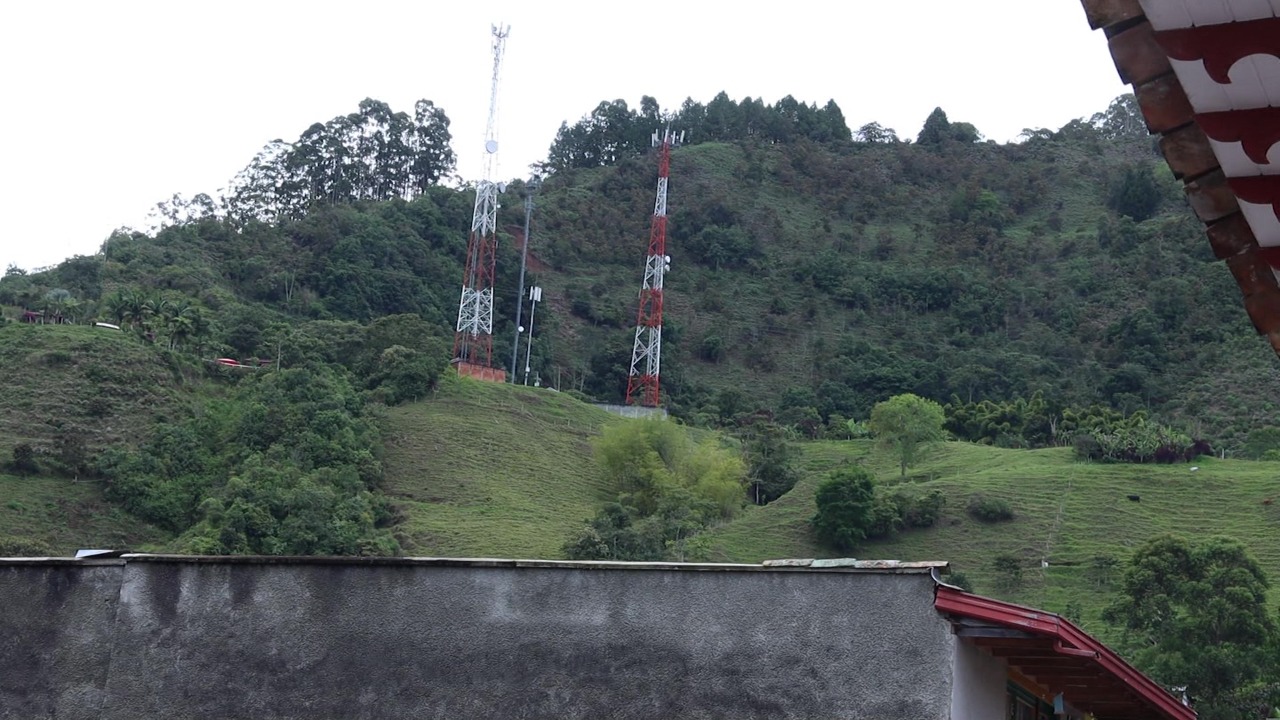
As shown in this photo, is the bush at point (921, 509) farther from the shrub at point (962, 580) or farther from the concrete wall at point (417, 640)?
the concrete wall at point (417, 640)

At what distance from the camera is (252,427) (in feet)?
193

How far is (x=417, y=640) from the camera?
34.1 feet

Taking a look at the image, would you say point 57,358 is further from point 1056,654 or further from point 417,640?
point 1056,654

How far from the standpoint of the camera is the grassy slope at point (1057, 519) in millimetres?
50375

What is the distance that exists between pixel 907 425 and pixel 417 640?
55.6 meters

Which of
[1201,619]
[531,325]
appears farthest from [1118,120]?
[1201,619]

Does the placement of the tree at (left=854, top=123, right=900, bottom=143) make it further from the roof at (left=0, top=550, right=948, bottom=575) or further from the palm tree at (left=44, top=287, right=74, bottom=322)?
the roof at (left=0, top=550, right=948, bottom=575)

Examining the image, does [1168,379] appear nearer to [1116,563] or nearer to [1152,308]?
[1152,308]

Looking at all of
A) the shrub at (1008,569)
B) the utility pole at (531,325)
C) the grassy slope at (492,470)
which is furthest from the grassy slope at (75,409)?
the shrub at (1008,569)

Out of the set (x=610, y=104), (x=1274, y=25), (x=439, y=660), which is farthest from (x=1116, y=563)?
(x=610, y=104)

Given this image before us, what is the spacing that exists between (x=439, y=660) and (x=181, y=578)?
180cm

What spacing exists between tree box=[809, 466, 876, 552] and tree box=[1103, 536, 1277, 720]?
12.0m

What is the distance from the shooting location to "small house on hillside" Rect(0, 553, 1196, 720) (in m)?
10.2

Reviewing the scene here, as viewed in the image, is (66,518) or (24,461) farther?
(24,461)
